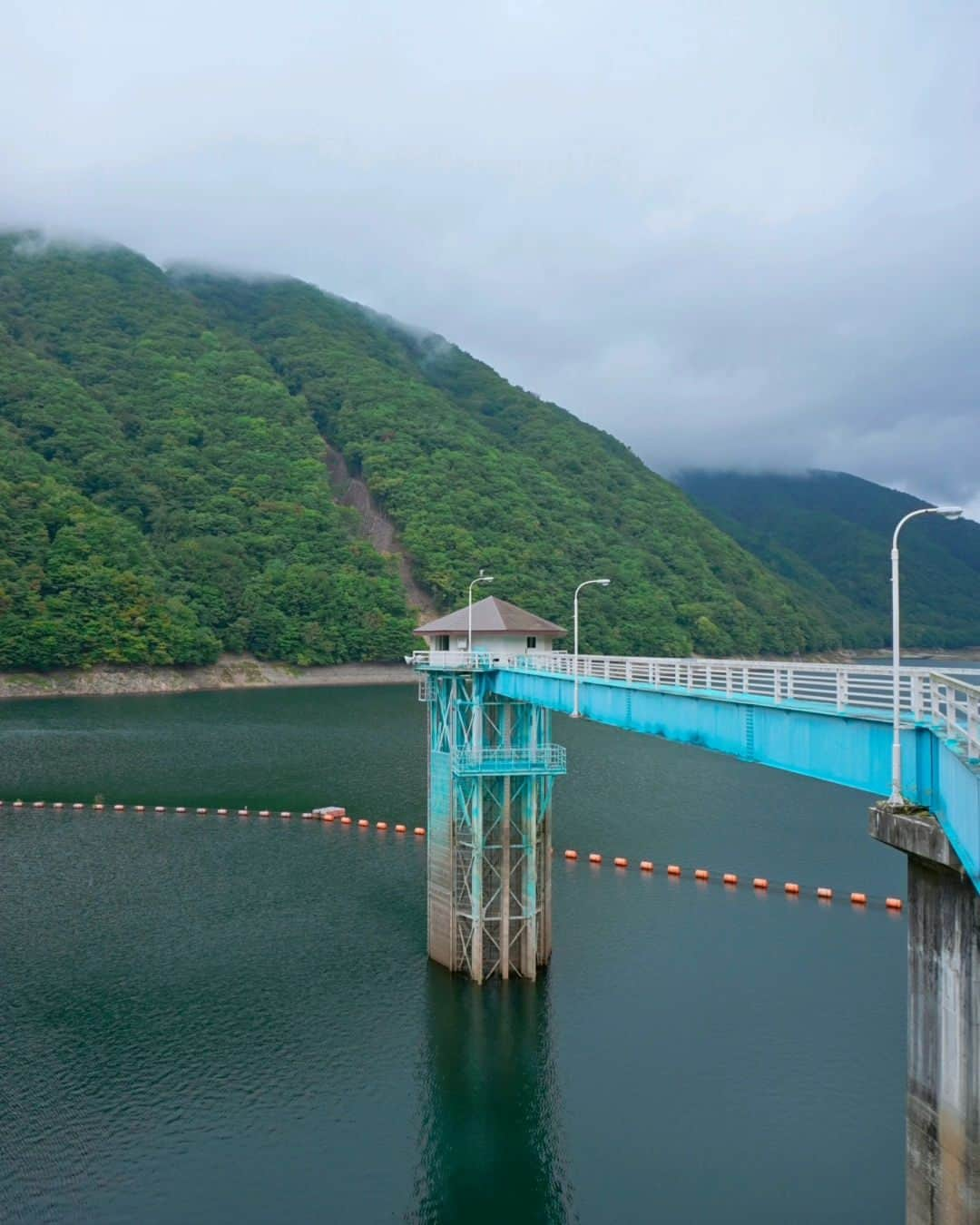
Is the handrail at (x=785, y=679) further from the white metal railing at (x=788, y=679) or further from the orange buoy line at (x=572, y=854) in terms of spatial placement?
the orange buoy line at (x=572, y=854)

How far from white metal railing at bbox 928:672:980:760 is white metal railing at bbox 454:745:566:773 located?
18.3m

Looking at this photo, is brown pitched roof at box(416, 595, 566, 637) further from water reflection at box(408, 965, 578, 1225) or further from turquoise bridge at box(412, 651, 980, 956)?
water reflection at box(408, 965, 578, 1225)

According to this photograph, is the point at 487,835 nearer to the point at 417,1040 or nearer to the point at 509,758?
the point at 509,758

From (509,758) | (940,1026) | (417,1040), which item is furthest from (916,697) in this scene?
(417,1040)

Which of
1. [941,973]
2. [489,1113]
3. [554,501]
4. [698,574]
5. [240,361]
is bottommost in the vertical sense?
[489,1113]

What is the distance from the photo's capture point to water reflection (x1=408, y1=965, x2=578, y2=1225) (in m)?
23.8

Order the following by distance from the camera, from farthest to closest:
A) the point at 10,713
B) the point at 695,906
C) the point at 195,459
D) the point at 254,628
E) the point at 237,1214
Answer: the point at 195,459 < the point at 254,628 < the point at 10,713 < the point at 695,906 < the point at 237,1214

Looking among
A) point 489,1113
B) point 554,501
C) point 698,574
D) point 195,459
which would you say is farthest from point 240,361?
point 489,1113

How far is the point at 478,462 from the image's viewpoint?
7352 inches

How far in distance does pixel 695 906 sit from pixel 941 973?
27.9 m

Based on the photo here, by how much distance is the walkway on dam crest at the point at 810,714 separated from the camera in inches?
605

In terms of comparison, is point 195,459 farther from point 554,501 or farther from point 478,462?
point 554,501

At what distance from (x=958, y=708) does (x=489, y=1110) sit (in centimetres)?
1819

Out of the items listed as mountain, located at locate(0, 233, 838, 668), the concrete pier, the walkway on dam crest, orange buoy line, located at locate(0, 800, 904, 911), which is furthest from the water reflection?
mountain, located at locate(0, 233, 838, 668)
